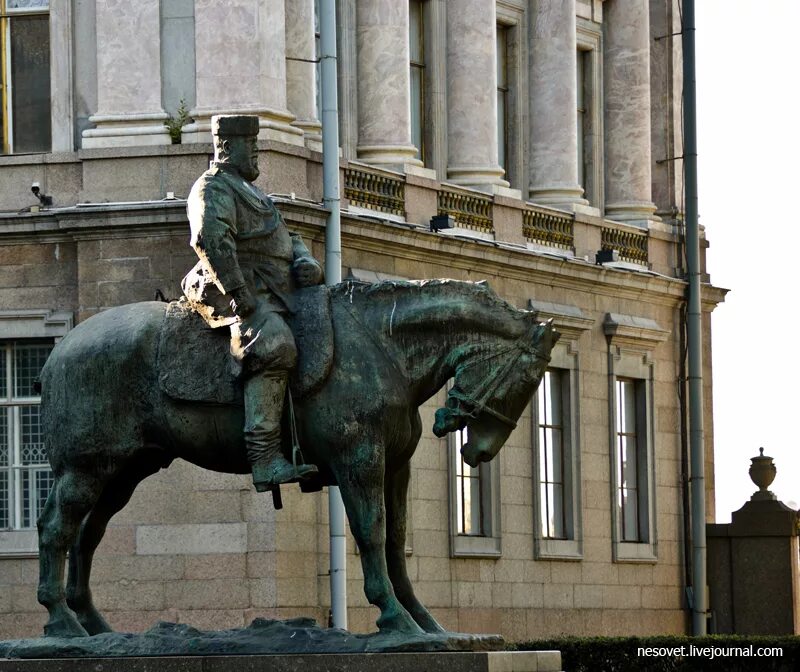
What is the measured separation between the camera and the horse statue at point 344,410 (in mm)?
18719

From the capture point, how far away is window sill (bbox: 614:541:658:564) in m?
43.7

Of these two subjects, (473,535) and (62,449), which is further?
(473,535)

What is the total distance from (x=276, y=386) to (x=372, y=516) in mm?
1088

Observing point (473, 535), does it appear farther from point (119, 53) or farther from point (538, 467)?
point (119, 53)

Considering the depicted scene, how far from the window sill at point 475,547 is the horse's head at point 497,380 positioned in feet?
67.0

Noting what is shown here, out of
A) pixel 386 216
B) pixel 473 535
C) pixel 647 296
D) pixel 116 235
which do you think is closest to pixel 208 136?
pixel 116 235

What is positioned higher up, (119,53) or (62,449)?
(119,53)

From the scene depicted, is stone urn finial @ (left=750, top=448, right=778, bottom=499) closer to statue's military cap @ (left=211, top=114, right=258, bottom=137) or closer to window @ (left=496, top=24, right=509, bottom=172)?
window @ (left=496, top=24, right=509, bottom=172)

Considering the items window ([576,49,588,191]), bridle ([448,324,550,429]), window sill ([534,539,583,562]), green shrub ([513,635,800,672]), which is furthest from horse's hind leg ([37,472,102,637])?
window ([576,49,588,191])

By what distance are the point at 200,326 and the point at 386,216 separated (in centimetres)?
1920

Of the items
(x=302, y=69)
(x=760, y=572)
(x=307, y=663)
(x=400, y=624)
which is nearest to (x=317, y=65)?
(x=302, y=69)

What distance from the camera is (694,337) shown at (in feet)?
147

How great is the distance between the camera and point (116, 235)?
3466cm

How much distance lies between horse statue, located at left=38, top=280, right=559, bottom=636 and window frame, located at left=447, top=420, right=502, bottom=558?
778 inches
